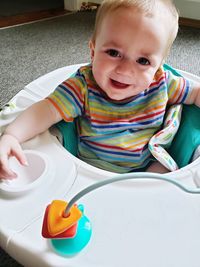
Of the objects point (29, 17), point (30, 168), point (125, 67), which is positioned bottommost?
point (29, 17)

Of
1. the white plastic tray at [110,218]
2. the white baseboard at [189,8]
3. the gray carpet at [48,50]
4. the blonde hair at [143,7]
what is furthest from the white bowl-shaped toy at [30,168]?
the white baseboard at [189,8]

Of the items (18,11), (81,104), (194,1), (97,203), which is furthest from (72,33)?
(97,203)

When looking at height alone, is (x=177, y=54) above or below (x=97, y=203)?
below

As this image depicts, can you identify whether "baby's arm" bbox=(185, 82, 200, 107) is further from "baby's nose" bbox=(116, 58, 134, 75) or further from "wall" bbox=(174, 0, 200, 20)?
"wall" bbox=(174, 0, 200, 20)

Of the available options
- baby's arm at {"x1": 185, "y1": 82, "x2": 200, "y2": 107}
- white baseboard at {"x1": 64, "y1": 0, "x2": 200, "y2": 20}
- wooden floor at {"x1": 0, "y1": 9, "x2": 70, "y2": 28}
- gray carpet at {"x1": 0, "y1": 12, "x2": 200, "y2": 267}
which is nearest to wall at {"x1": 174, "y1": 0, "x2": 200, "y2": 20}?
white baseboard at {"x1": 64, "y1": 0, "x2": 200, "y2": 20}

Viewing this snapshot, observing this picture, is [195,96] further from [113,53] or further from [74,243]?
[74,243]

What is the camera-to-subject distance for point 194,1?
1.55 metres

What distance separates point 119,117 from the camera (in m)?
0.58

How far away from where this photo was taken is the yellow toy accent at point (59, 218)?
1.07 feet

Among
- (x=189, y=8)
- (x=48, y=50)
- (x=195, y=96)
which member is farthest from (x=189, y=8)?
(x=195, y=96)

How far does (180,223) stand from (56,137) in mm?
254

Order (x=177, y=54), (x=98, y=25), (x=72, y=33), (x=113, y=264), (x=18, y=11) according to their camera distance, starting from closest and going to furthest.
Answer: (x=113, y=264)
(x=98, y=25)
(x=177, y=54)
(x=72, y=33)
(x=18, y=11)

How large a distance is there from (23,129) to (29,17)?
133 centimetres

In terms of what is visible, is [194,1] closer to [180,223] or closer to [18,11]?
[18,11]
